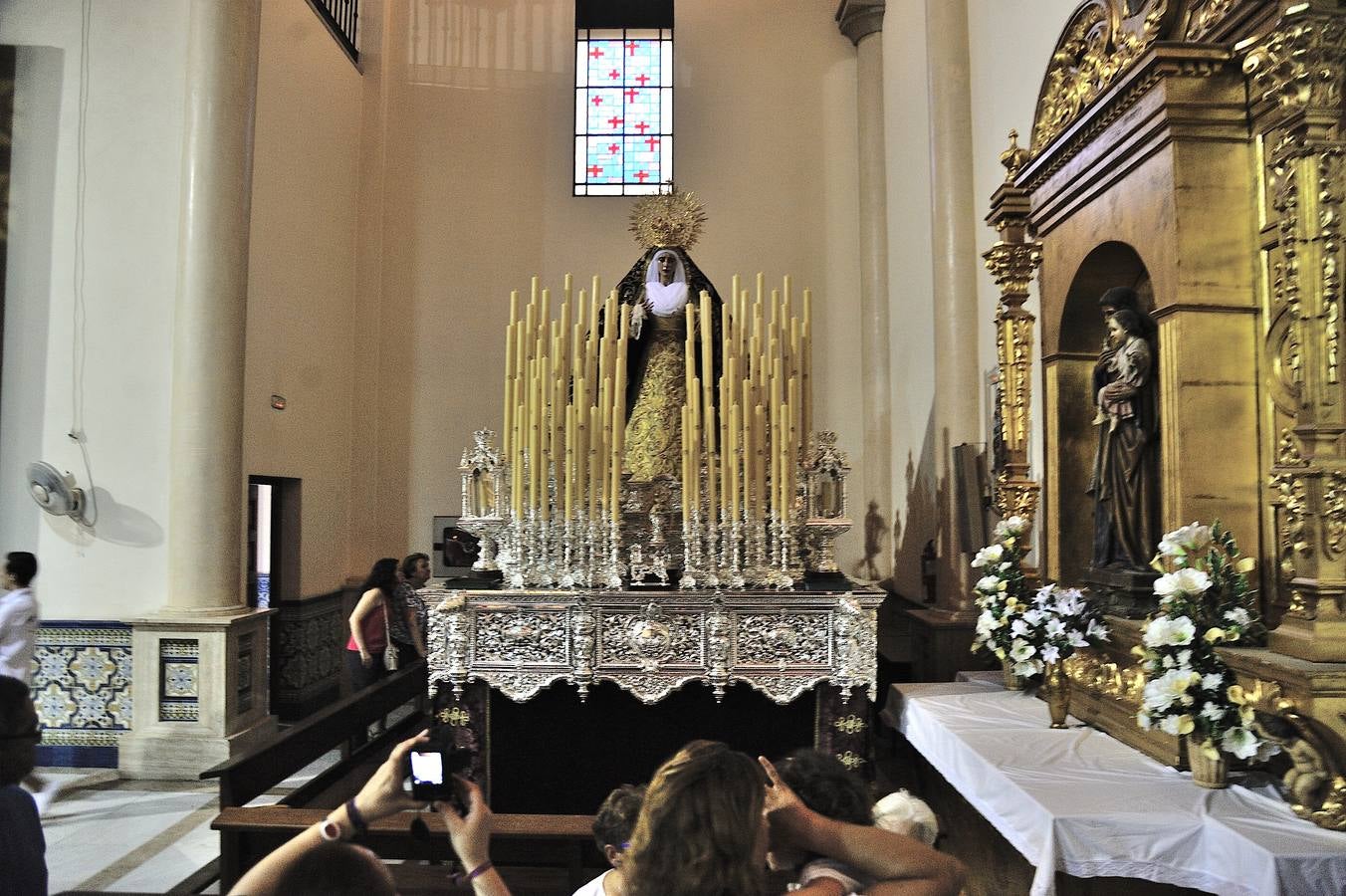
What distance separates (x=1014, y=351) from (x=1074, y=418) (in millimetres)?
495

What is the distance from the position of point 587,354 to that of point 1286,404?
11.0ft

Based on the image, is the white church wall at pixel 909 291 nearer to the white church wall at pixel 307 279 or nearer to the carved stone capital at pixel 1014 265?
the carved stone capital at pixel 1014 265

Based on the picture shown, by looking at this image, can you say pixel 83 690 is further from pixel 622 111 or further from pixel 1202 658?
pixel 622 111

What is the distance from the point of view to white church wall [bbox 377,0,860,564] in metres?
11.6

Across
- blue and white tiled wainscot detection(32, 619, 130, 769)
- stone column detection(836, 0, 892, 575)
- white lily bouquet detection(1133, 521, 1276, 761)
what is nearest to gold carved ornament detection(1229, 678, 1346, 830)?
white lily bouquet detection(1133, 521, 1276, 761)

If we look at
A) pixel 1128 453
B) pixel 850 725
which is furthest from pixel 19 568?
pixel 1128 453

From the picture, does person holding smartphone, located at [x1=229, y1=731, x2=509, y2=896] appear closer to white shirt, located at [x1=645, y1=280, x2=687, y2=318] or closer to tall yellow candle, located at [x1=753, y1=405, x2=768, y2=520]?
tall yellow candle, located at [x1=753, y1=405, x2=768, y2=520]

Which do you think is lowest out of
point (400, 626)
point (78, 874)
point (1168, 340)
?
point (78, 874)

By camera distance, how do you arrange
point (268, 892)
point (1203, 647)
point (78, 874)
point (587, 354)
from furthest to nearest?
point (587, 354) → point (78, 874) → point (1203, 647) → point (268, 892)

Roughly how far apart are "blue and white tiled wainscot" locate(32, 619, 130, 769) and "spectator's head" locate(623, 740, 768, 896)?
7130mm

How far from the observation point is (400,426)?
11.5m

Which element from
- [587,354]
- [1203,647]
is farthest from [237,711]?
[1203,647]

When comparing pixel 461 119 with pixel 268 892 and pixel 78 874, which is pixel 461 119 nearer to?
pixel 78 874

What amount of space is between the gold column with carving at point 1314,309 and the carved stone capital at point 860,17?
28.7ft
